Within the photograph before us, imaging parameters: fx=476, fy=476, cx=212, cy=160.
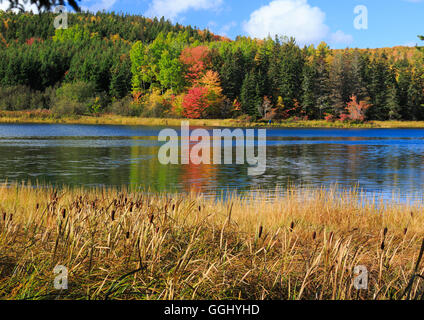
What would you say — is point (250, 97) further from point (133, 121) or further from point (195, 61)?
point (133, 121)

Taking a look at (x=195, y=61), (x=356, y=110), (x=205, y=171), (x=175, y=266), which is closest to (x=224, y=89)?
(x=195, y=61)

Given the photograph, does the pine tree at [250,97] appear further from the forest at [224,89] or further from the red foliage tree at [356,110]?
the red foliage tree at [356,110]

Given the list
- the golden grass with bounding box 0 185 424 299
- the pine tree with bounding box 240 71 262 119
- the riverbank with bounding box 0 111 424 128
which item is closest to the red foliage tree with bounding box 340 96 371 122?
the riverbank with bounding box 0 111 424 128

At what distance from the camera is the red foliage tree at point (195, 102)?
284ft

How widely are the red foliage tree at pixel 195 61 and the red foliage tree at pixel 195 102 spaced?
8.22 m

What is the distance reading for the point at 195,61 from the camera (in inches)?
3792

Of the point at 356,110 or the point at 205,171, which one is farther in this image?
the point at 356,110

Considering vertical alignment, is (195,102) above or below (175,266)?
above

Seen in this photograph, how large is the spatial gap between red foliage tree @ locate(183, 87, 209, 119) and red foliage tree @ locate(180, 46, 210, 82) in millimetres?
8223

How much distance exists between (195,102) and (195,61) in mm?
13403

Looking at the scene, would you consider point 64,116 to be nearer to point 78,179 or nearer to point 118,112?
point 118,112

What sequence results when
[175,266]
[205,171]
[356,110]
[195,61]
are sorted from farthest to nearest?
[195,61], [356,110], [205,171], [175,266]

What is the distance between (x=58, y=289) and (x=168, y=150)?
1296 inches

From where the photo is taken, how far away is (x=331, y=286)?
16.8ft
